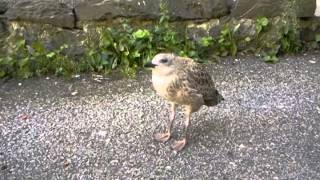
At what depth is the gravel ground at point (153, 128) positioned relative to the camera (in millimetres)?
3576

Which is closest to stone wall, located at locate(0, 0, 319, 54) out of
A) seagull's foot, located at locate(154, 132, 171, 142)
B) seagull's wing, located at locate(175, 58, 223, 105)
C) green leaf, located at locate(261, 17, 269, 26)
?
green leaf, located at locate(261, 17, 269, 26)

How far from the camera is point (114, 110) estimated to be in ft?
14.2

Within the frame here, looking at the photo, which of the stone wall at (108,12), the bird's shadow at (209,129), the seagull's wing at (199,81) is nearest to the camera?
the seagull's wing at (199,81)

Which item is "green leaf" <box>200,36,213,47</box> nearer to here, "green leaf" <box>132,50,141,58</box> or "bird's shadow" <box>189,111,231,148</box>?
"green leaf" <box>132,50,141,58</box>

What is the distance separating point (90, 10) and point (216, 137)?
1.80m

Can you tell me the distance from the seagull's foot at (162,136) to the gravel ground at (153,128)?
0.04 meters

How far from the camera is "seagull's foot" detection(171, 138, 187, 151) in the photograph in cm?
378

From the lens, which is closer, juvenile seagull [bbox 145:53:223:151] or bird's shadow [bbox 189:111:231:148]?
juvenile seagull [bbox 145:53:223:151]

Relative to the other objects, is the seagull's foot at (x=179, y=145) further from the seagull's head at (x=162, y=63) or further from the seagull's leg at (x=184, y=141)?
the seagull's head at (x=162, y=63)

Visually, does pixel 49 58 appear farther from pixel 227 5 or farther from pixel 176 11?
pixel 227 5

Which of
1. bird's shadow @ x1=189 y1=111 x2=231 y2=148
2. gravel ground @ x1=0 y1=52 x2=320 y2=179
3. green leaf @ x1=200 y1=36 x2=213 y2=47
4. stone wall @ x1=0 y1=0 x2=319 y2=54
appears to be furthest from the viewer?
green leaf @ x1=200 y1=36 x2=213 y2=47

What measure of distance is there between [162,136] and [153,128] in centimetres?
16

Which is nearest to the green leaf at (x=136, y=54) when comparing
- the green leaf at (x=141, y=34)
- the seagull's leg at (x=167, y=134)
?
the green leaf at (x=141, y=34)

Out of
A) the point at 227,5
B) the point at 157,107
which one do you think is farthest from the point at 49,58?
the point at 227,5
